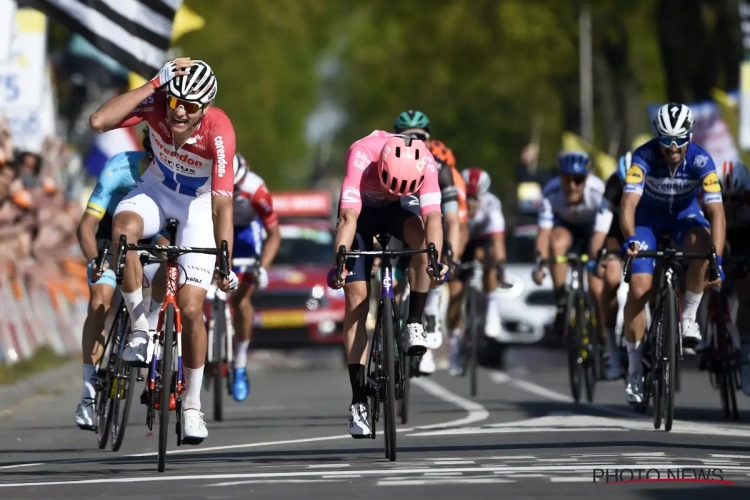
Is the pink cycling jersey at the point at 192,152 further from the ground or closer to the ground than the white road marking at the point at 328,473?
further from the ground

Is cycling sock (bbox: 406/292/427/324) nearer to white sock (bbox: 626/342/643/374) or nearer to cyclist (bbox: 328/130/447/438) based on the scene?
cyclist (bbox: 328/130/447/438)

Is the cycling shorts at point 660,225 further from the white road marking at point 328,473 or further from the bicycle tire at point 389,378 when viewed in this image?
the white road marking at point 328,473

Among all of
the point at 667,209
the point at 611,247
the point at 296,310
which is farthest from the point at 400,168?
the point at 296,310

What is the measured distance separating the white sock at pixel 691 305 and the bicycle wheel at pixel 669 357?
56 centimetres

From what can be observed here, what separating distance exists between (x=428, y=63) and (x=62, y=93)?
13064mm

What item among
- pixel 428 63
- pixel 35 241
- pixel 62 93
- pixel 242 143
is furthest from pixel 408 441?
pixel 242 143

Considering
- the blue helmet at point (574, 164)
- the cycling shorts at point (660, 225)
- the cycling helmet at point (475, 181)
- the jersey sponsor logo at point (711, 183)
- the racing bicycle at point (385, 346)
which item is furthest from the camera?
the cycling helmet at point (475, 181)

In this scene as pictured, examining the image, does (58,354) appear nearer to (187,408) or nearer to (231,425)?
(231,425)

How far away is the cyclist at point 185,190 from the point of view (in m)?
11.2

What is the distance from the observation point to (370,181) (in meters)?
12.3

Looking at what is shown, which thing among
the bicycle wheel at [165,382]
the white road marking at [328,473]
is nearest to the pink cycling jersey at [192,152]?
the bicycle wheel at [165,382]

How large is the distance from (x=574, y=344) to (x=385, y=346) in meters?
6.15

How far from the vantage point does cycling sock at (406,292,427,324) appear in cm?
1228

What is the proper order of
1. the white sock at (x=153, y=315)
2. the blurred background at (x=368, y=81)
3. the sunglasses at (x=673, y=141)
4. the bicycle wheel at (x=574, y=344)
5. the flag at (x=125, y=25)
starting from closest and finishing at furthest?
the white sock at (x=153, y=315) → the sunglasses at (x=673, y=141) → the bicycle wheel at (x=574, y=344) → the flag at (x=125, y=25) → the blurred background at (x=368, y=81)
